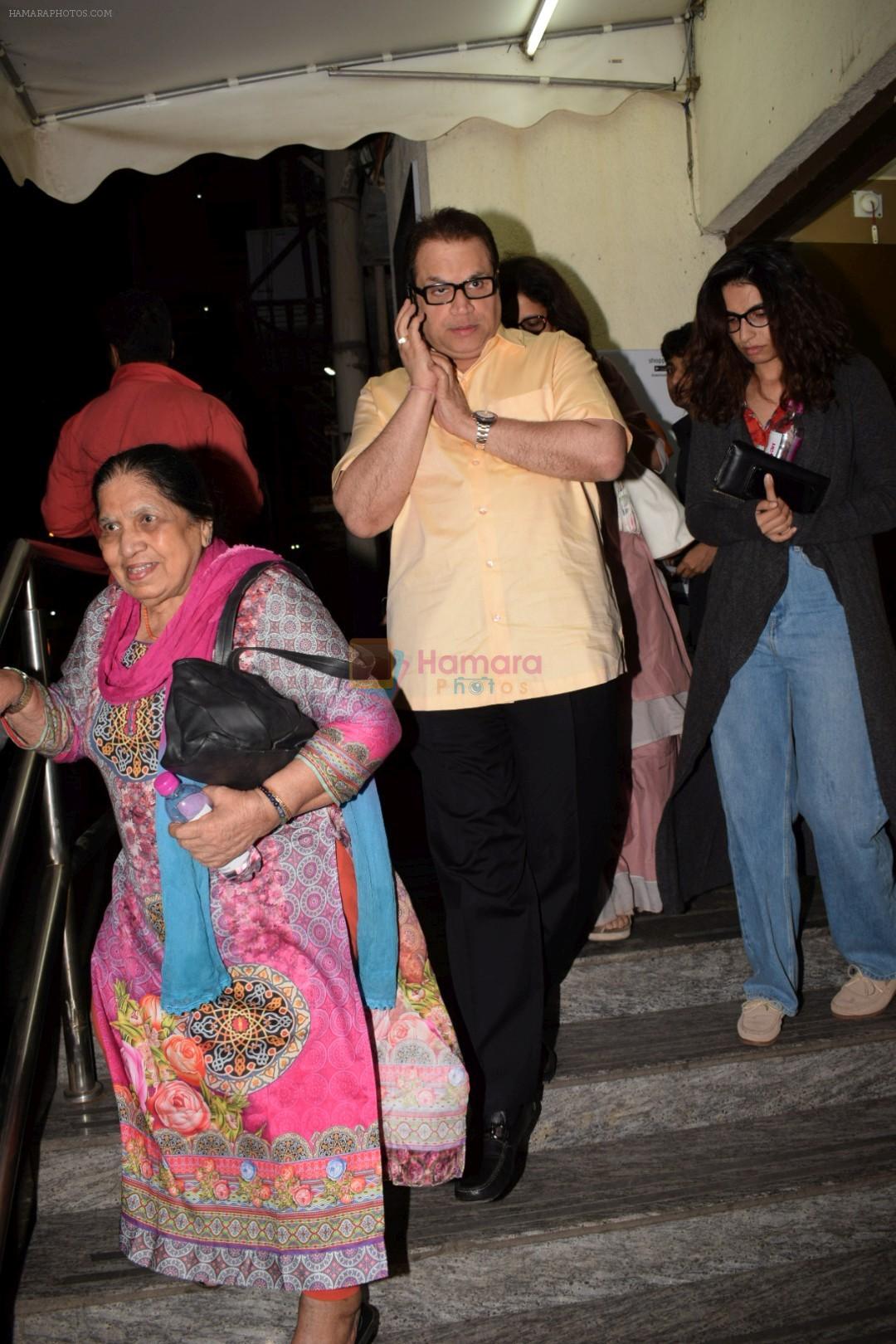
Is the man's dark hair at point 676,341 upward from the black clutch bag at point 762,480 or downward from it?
upward

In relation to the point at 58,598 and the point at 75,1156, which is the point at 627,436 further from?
the point at 58,598

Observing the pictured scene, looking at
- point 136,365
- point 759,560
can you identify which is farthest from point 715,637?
point 136,365

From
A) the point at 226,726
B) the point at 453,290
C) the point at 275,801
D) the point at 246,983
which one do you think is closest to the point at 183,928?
the point at 246,983

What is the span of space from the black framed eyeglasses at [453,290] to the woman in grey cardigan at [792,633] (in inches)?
26.4

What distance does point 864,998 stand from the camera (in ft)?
9.47

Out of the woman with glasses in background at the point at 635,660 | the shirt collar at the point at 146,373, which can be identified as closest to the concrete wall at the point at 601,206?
the woman with glasses in background at the point at 635,660

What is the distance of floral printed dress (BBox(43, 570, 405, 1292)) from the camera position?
6.27 feet

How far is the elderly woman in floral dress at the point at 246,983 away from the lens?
1.91 m

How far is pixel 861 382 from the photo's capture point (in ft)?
9.02

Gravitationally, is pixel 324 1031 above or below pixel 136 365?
below

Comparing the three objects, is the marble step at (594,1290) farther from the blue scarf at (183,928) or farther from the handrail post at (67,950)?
the blue scarf at (183,928)

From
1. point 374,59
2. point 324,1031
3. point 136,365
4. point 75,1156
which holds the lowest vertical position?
point 75,1156

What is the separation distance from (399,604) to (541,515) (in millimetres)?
356

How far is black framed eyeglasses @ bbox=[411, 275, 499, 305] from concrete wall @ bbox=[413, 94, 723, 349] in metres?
2.49
